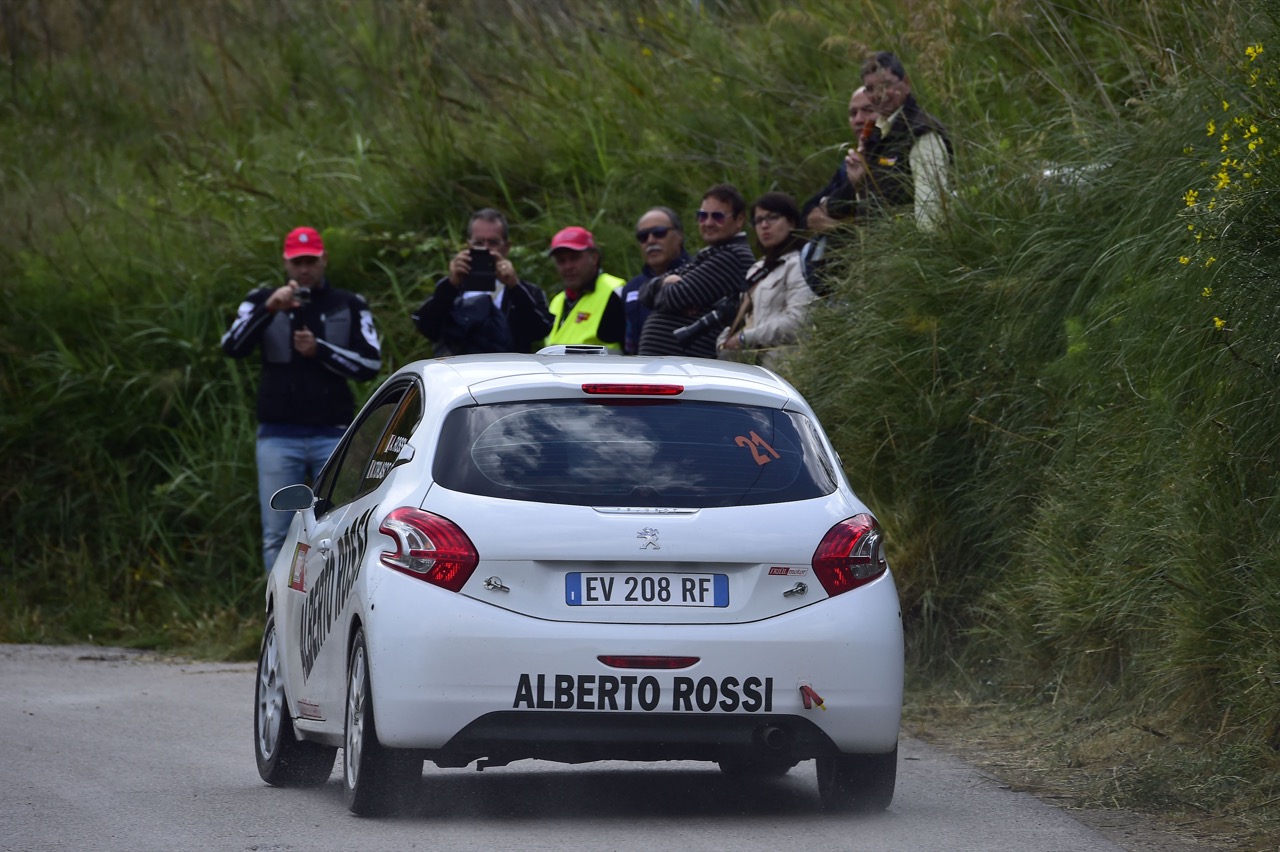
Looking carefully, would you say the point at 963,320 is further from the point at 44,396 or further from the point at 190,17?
the point at 190,17

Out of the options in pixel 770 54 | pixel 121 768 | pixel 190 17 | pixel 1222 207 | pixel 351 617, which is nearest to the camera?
pixel 351 617

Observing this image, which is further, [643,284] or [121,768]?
[643,284]

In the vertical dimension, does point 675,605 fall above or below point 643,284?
above

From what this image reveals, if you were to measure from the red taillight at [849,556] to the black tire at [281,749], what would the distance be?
92.6 inches

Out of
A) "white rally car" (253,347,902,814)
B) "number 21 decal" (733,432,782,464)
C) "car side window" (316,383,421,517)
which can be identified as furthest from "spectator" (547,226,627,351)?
"number 21 decal" (733,432,782,464)

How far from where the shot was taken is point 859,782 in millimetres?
7086

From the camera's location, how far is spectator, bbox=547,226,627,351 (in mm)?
12633

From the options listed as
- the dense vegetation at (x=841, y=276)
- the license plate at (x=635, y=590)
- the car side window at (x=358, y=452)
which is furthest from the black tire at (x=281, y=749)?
the dense vegetation at (x=841, y=276)

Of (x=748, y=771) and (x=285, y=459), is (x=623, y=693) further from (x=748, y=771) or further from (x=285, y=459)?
(x=285, y=459)

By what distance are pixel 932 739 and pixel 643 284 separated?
432cm

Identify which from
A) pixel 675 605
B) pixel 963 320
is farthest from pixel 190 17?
pixel 675 605

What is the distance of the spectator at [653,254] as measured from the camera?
12.5 meters

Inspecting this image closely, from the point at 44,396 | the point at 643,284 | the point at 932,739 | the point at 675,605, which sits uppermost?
the point at 675,605

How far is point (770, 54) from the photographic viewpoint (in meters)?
15.9
